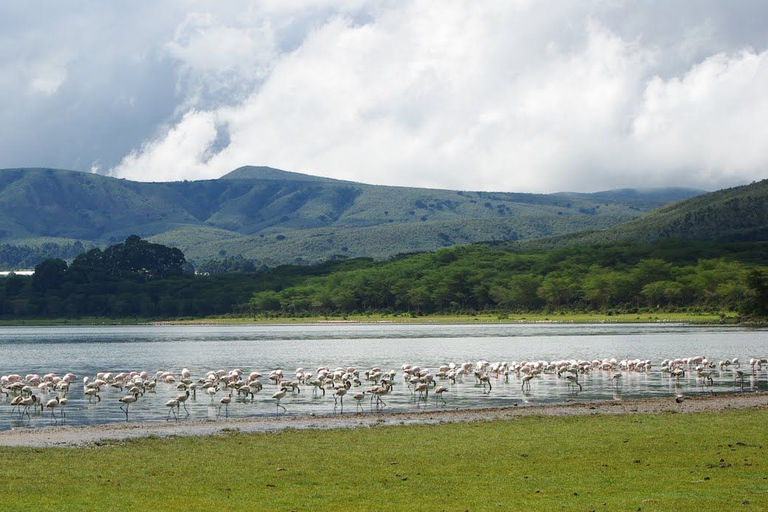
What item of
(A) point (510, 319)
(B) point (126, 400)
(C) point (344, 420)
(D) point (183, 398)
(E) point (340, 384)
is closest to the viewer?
(C) point (344, 420)

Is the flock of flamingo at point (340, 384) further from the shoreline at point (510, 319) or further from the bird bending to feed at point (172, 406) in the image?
the shoreline at point (510, 319)

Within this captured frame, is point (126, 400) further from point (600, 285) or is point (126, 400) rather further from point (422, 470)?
point (600, 285)

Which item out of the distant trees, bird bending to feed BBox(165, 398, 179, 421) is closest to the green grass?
bird bending to feed BBox(165, 398, 179, 421)

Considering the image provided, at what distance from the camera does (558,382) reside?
48844mm

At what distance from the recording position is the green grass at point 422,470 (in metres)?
18.0

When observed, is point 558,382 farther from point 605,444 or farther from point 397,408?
point 605,444

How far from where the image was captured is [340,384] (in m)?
42.9

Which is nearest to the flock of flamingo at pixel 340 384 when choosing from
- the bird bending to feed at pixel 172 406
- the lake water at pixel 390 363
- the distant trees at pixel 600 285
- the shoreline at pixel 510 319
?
the bird bending to feed at pixel 172 406

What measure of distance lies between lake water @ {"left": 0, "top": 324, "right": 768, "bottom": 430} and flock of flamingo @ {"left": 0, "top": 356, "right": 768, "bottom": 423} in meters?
0.21

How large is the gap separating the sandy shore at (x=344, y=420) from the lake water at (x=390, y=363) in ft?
7.62

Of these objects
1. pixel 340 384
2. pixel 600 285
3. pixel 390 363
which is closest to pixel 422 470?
pixel 340 384

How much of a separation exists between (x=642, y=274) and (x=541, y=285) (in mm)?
18804

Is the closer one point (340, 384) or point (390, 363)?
point (340, 384)

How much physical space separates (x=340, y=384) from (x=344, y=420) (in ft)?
30.8
